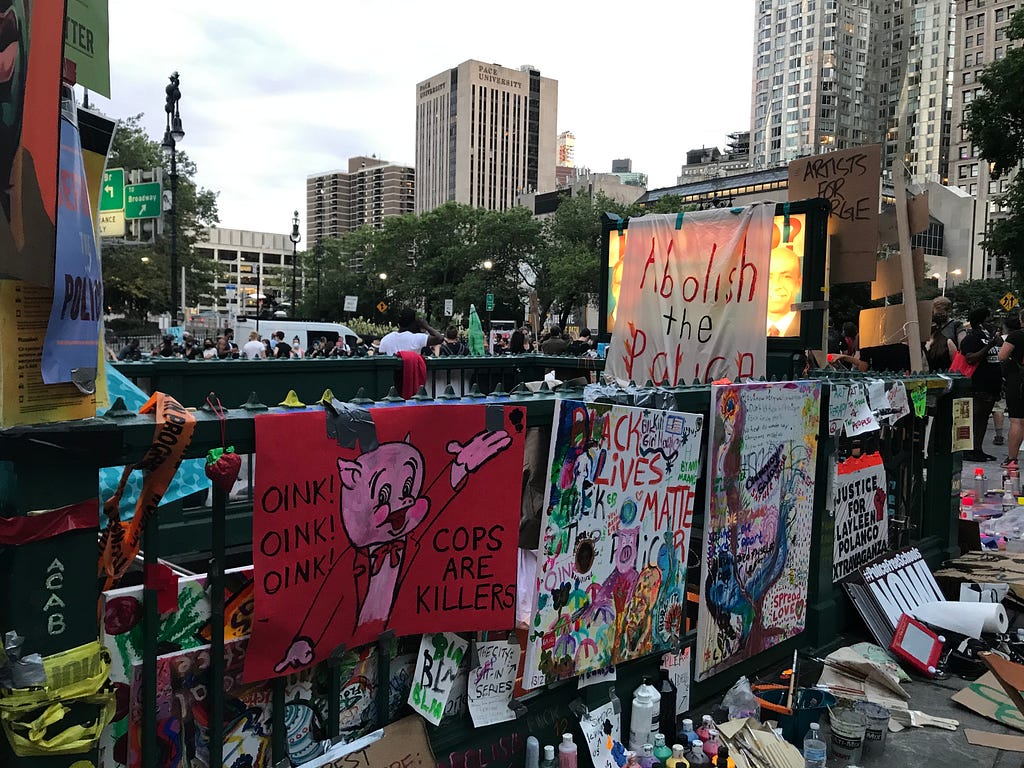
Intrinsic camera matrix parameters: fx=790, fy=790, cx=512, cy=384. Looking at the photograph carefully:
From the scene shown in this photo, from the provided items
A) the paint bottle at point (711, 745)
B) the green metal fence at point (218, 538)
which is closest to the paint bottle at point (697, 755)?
the paint bottle at point (711, 745)

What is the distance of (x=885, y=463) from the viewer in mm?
6215

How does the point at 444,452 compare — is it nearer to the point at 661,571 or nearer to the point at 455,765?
the point at 455,765

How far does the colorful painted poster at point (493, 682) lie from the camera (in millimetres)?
3301

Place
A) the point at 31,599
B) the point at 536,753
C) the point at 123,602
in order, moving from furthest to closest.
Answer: the point at 536,753 → the point at 123,602 → the point at 31,599

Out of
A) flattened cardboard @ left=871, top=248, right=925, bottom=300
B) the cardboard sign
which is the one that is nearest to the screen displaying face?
the cardboard sign

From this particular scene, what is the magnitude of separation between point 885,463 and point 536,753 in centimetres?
406

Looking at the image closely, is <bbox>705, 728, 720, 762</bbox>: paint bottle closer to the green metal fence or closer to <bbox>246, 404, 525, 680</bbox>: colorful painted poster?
the green metal fence

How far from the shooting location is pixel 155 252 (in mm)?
46188

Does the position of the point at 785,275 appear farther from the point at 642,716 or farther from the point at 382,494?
the point at 382,494

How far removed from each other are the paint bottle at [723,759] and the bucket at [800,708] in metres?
0.44

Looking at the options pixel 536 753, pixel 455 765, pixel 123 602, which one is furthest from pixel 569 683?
pixel 123 602

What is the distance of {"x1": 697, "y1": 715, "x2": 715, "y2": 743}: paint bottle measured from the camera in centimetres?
401

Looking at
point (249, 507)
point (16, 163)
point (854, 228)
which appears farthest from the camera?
point (854, 228)

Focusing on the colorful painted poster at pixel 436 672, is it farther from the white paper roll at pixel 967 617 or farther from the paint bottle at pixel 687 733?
the white paper roll at pixel 967 617
